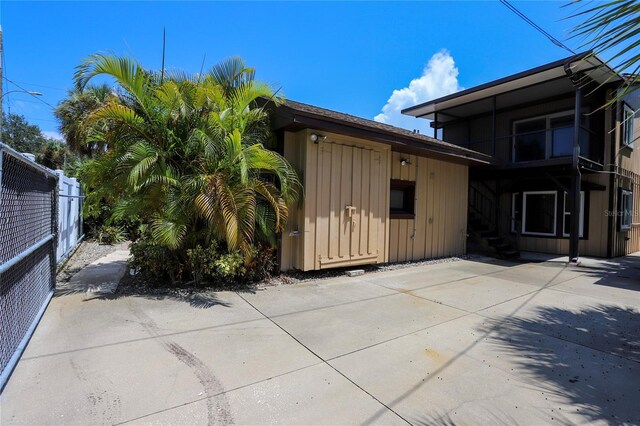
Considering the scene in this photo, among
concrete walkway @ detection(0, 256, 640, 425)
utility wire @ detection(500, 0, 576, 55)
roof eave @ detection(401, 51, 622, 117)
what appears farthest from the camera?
roof eave @ detection(401, 51, 622, 117)

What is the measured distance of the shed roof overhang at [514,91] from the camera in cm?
905

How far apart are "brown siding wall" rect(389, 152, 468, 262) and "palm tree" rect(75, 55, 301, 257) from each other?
13.5 ft

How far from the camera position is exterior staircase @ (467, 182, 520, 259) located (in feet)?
36.8

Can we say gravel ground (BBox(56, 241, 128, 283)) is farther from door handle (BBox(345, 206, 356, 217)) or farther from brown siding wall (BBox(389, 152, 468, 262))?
→ brown siding wall (BBox(389, 152, 468, 262))

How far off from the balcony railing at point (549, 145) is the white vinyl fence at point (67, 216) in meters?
12.7

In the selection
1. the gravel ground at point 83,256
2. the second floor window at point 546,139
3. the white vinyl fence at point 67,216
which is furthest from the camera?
the second floor window at point 546,139

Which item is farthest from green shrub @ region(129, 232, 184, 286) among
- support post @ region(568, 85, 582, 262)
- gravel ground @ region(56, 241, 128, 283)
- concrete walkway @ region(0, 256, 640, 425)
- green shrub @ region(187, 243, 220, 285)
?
support post @ region(568, 85, 582, 262)

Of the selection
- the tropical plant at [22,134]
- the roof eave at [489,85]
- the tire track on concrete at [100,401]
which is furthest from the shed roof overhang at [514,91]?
the tropical plant at [22,134]

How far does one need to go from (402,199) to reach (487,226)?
17.0ft

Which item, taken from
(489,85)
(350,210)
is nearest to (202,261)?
(350,210)

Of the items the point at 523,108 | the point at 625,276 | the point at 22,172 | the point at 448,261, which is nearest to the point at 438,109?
the point at 523,108

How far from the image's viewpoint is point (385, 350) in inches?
144

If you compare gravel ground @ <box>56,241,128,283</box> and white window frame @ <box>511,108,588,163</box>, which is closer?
gravel ground @ <box>56,241,128,283</box>

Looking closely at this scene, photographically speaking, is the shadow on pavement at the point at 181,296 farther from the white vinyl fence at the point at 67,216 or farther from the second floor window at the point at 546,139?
the second floor window at the point at 546,139
